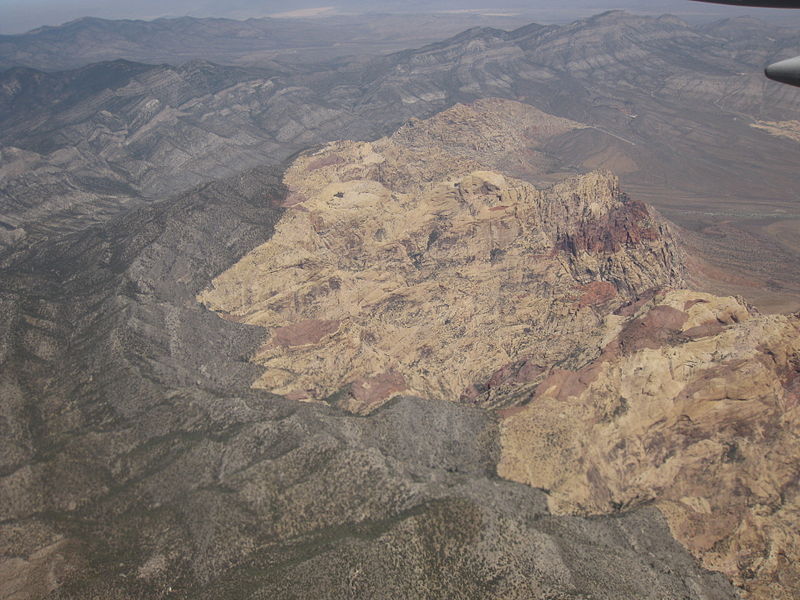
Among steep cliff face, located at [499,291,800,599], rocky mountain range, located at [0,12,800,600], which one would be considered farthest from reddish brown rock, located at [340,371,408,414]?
steep cliff face, located at [499,291,800,599]

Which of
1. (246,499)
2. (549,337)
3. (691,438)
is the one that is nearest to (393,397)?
(246,499)

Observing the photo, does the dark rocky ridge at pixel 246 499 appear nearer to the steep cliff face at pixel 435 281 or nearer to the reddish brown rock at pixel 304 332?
the reddish brown rock at pixel 304 332

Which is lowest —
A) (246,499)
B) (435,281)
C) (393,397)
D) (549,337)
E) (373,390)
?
(373,390)

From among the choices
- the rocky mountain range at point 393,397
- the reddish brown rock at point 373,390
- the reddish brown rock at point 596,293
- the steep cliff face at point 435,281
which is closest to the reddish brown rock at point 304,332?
Result: the steep cliff face at point 435,281

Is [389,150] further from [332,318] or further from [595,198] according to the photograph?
[332,318]

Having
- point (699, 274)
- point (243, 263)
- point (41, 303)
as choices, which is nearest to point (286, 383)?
point (243, 263)

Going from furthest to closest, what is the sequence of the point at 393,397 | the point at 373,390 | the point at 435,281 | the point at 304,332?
1. the point at 435,281
2. the point at 304,332
3. the point at 373,390
4. the point at 393,397

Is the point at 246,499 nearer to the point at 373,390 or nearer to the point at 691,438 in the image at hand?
the point at 373,390
